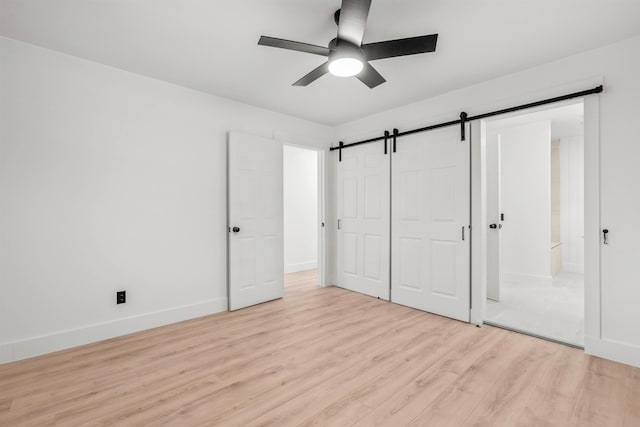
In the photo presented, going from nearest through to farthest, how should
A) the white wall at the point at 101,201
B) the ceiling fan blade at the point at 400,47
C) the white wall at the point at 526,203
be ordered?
the ceiling fan blade at the point at 400,47, the white wall at the point at 101,201, the white wall at the point at 526,203

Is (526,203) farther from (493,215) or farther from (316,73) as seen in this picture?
(316,73)

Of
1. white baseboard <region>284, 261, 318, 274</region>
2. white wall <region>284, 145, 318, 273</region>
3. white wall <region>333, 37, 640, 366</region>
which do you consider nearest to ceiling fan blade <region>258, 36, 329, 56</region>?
white wall <region>333, 37, 640, 366</region>

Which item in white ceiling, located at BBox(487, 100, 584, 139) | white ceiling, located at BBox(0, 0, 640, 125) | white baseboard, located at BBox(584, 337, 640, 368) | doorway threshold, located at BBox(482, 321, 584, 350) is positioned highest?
white ceiling, located at BBox(487, 100, 584, 139)

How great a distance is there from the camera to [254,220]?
12.8 ft

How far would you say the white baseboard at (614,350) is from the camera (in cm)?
235

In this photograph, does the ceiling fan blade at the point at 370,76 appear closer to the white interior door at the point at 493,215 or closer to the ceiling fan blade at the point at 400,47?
the ceiling fan blade at the point at 400,47

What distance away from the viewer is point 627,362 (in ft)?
7.77

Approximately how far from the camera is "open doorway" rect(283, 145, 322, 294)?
6020mm

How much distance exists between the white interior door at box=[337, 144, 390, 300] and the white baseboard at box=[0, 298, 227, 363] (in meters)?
1.92

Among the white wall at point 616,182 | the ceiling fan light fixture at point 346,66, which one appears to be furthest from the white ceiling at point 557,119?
the ceiling fan light fixture at point 346,66

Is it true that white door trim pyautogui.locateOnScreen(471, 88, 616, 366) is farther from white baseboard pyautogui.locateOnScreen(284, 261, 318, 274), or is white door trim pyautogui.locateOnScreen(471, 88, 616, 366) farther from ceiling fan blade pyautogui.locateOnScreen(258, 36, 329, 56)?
white baseboard pyautogui.locateOnScreen(284, 261, 318, 274)

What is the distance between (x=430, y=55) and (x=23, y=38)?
3.28 metres

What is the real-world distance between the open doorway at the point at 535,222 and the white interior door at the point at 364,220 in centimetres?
139

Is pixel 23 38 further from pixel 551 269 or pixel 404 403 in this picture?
pixel 551 269
